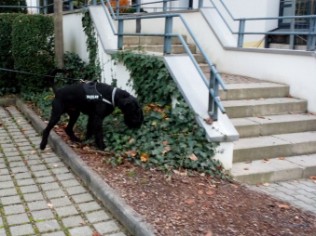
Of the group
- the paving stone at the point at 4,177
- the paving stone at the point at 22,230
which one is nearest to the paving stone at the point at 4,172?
the paving stone at the point at 4,177

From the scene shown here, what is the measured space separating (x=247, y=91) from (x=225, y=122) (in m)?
1.56

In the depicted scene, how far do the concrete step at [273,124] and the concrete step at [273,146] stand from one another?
0.26ft

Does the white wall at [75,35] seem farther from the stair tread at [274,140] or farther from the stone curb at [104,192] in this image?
the stair tread at [274,140]

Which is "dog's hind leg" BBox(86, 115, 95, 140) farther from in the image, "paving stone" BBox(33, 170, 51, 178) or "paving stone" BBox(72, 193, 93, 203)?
"paving stone" BBox(72, 193, 93, 203)

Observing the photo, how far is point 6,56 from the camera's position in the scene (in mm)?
9328

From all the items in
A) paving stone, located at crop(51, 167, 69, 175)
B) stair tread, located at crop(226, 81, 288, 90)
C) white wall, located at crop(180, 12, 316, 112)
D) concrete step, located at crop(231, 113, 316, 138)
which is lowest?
paving stone, located at crop(51, 167, 69, 175)

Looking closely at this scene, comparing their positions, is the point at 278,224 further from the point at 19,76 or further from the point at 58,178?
the point at 19,76

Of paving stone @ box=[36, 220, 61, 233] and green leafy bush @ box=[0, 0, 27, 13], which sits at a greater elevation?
green leafy bush @ box=[0, 0, 27, 13]

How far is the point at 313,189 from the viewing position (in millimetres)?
4973

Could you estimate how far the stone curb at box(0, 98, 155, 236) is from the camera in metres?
3.67

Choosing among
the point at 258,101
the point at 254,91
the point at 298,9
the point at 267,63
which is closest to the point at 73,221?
the point at 258,101

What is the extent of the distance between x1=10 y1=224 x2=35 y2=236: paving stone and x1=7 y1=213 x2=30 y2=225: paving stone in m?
0.08

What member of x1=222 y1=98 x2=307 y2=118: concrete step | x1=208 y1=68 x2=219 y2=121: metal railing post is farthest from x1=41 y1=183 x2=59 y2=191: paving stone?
x1=222 y1=98 x2=307 y2=118: concrete step

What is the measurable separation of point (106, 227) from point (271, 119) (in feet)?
10.5
